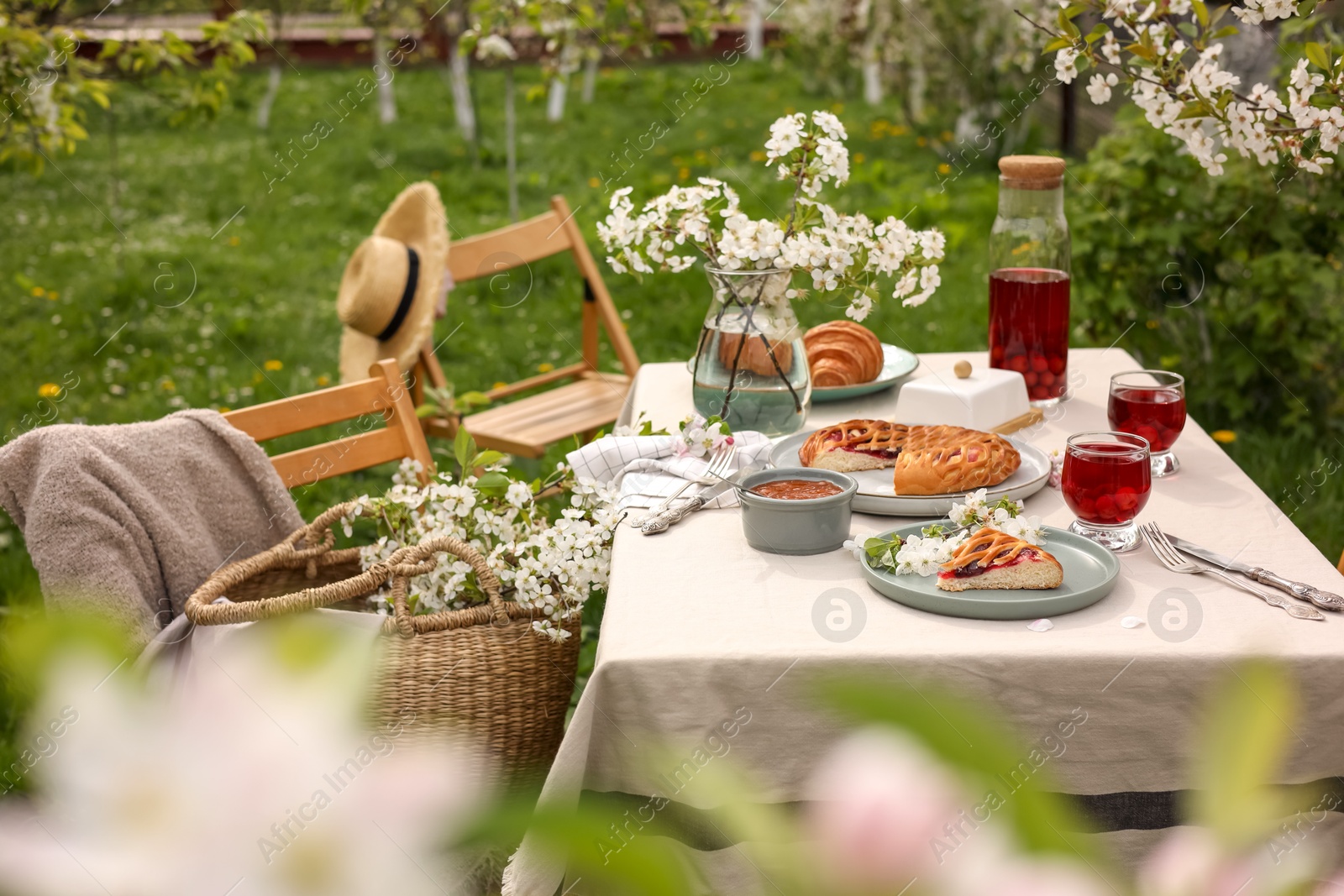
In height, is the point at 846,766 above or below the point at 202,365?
above

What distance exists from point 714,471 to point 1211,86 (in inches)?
43.6

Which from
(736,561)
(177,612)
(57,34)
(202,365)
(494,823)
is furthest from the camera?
(202,365)

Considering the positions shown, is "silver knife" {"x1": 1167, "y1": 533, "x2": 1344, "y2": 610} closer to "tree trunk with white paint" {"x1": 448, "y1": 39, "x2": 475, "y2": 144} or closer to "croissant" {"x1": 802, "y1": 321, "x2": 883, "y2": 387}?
"croissant" {"x1": 802, "y1": 321, "x2": 883, "y2": 387}

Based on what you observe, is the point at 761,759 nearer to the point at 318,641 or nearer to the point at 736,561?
the point at 736,561

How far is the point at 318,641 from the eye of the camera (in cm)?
26

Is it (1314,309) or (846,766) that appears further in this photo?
(1314,309)

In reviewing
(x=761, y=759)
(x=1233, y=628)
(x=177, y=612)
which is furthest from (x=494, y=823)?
(x=177, y=612)

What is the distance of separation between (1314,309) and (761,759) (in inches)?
125

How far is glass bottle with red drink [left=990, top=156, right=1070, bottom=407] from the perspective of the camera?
2.20 m

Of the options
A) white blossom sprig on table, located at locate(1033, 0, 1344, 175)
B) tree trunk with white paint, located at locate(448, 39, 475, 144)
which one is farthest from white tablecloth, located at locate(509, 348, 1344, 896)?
tree trunk with white paint, located at locate(448, 39, 475, 144)

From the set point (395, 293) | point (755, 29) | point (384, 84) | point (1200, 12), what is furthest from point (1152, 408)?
point (755, 29)

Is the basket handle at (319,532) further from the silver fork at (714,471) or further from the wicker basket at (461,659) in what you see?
the silver fork at (714,471)

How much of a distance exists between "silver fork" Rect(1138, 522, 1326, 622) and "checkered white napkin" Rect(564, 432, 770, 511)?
25.4 inches

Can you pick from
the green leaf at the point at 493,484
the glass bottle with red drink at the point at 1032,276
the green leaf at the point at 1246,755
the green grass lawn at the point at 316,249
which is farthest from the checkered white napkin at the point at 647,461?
the green grass lawn at the point at 316,249
